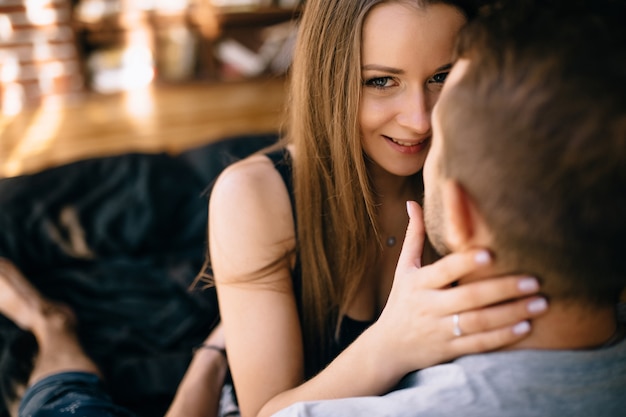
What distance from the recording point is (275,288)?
1103mm

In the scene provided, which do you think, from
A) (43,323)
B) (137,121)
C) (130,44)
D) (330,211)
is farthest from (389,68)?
(130,44)

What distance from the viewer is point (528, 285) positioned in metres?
0.70

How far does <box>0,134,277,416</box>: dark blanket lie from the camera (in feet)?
5.08

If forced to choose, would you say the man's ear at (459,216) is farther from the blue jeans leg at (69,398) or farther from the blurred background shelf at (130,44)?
the blurred background shelf at (130,44)

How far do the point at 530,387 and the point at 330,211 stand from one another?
1.74ft

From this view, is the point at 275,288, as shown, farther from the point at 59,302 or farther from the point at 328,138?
the point at 59,302

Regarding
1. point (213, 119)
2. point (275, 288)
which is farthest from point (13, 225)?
point (213, 119)

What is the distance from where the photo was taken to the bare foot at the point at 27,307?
1587 millimetres

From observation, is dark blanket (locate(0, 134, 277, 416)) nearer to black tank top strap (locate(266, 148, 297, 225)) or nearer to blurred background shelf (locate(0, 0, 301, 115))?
black tank top strap (locate(266, 148, 297, 225))

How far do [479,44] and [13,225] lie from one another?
1687mm

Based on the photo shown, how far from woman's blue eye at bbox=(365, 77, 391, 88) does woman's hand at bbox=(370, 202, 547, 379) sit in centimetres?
29

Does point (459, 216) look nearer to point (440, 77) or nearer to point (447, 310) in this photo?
point (447, 310)

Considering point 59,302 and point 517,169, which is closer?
point 517,169

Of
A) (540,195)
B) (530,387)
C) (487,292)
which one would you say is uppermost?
(540,195)
